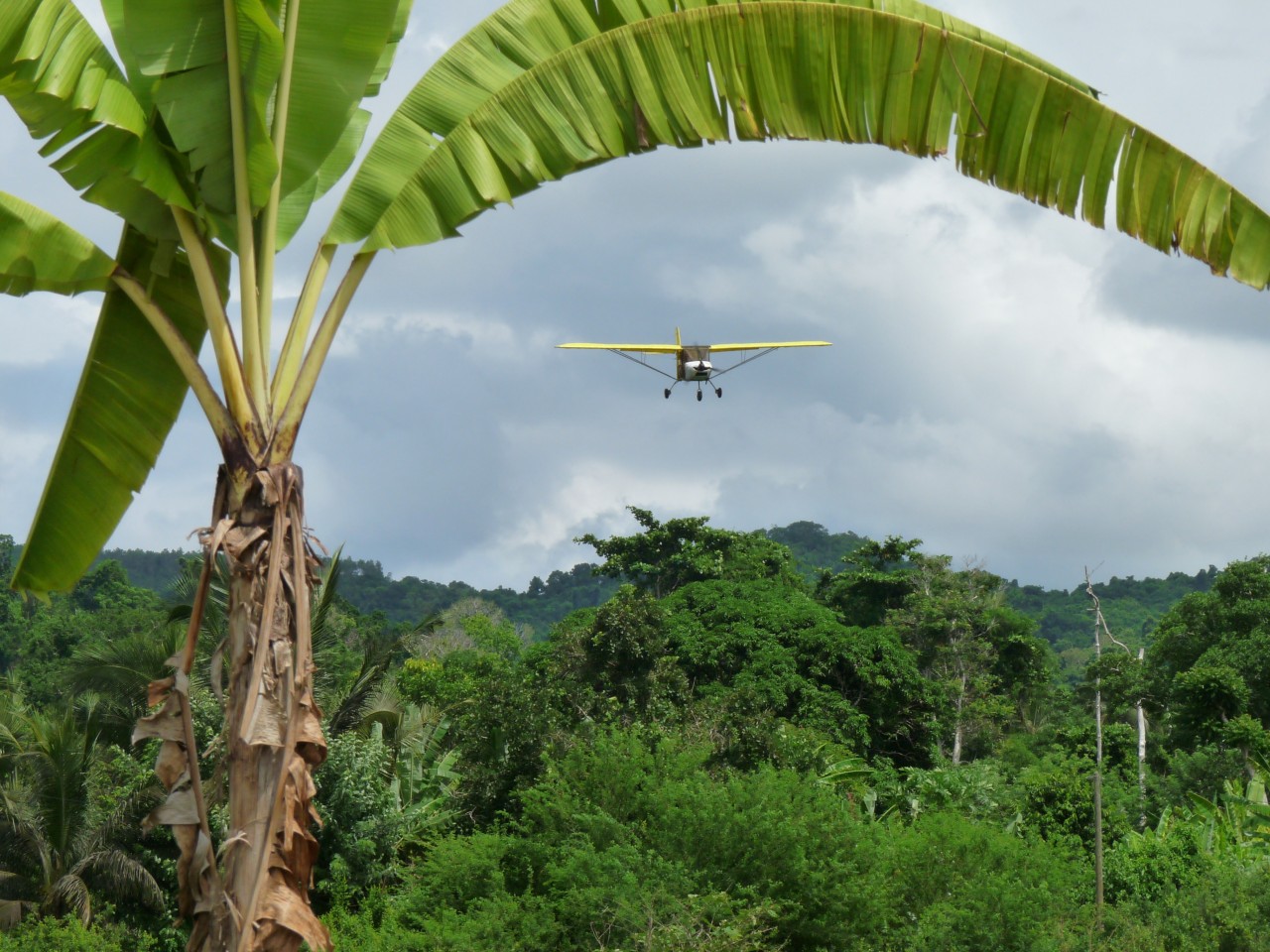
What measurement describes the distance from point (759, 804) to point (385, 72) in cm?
1334

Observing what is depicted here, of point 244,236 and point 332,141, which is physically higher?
point 332,141

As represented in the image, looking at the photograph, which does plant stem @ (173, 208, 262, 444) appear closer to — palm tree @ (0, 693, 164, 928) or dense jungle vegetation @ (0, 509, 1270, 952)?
dense jungle vegetation @ (0, 509, 1270, 952)

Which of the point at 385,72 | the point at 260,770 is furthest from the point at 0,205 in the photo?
the point at 260,770

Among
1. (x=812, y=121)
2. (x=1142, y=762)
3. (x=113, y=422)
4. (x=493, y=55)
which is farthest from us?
(x=1142, y=762)

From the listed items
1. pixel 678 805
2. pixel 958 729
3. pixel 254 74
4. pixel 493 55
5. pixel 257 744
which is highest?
pixel 493 55

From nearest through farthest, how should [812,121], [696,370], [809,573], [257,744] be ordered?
1. [257,744]
2. [812,121]
3. [696,370]
4. [809,573]

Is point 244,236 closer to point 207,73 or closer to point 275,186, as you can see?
point 275,186

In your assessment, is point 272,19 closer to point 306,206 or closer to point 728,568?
point 306,206

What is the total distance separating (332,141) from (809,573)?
9959cm

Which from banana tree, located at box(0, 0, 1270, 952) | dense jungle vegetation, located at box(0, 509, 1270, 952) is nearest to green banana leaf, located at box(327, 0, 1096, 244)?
banana tree, located at box(0, 0, 1270, 952)

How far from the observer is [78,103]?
431 centimetres

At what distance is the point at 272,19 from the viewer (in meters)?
4.54

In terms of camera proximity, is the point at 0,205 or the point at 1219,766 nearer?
the point at 0,205

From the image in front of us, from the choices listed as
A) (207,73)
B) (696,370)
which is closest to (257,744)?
(207,73)
